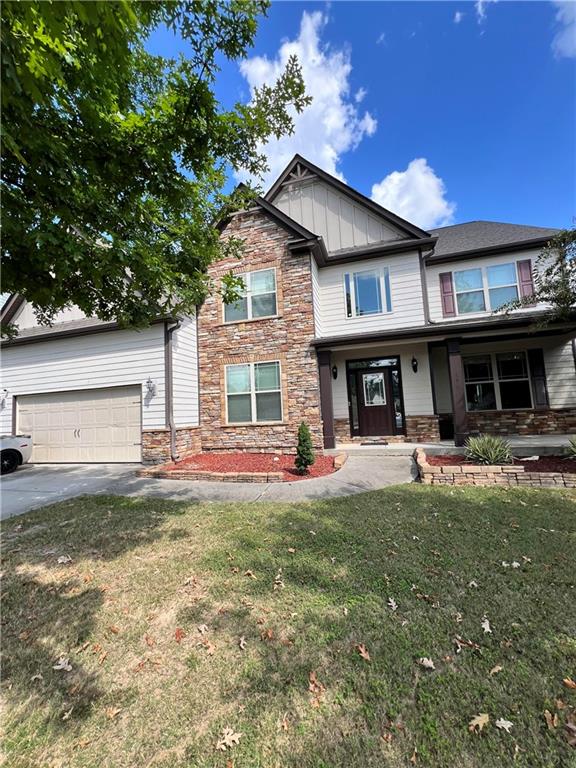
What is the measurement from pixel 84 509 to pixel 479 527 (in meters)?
6.34

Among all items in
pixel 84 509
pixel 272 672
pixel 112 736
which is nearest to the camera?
pixel 112 736

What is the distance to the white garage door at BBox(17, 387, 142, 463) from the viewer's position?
33.9 ft

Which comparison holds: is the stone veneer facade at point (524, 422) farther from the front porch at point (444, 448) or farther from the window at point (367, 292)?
the window at point (367, 292)

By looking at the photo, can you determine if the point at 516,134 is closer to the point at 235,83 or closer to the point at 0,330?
the point at 235,83

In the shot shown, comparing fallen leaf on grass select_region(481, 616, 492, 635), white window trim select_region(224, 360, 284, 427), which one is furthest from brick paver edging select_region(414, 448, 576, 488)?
white window trim select_region(224, 360, 284, 427)

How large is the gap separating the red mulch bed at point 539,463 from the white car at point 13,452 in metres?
11.9

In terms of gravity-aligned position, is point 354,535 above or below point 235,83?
below

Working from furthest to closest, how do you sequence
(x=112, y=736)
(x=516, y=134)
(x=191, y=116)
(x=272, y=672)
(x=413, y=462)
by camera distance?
(x=516, y=134)
(x=413, y=462)
(x=191, y=116)
(x=272, y=672)
(x=112, y=736)

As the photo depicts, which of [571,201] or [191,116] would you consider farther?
[571,201]

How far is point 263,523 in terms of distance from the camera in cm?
487

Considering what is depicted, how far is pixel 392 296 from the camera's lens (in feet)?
35.9

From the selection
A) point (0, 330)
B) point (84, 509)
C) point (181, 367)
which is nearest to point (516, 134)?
point (181, 367)

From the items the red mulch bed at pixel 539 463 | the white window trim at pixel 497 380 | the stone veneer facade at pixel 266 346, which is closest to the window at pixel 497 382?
the white window trim at pixel 497 380

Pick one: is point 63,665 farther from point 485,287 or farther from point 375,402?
point 485,287
